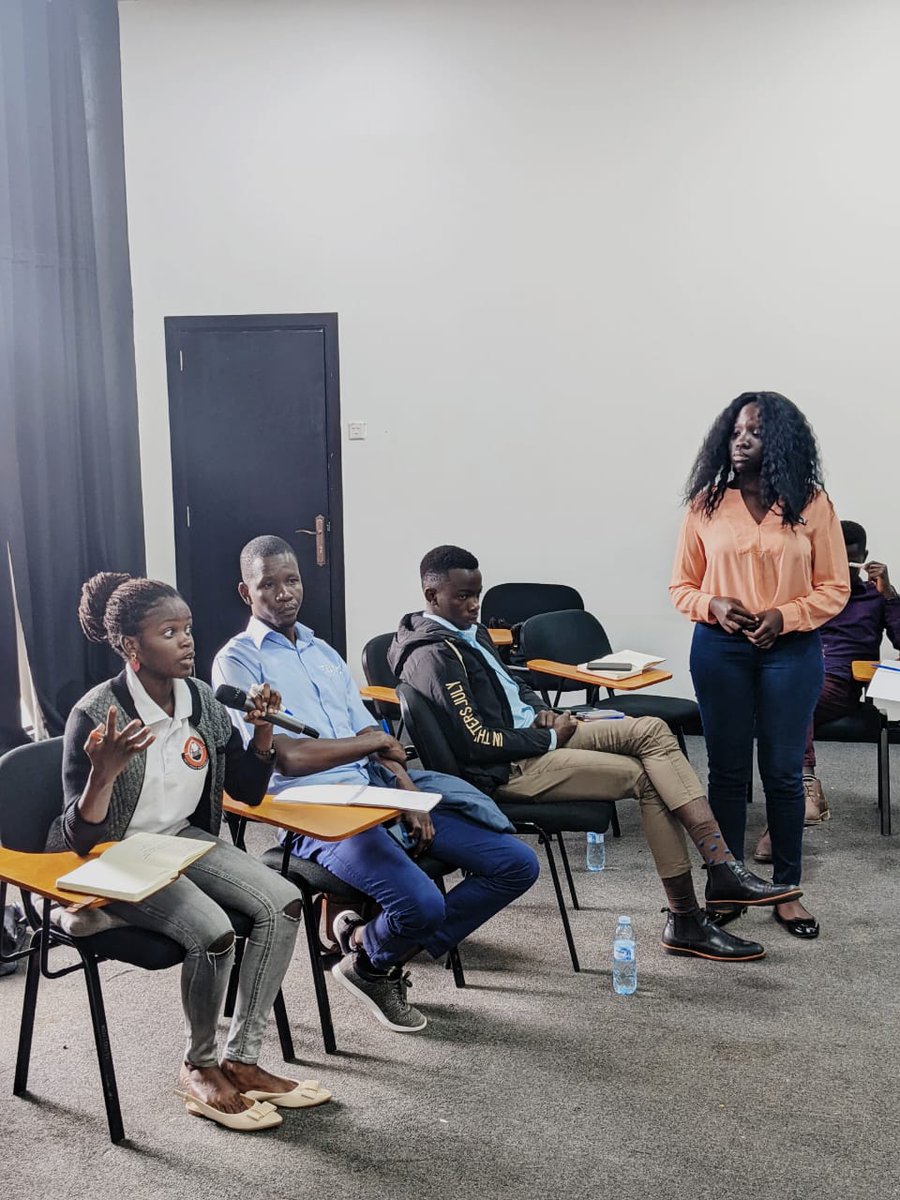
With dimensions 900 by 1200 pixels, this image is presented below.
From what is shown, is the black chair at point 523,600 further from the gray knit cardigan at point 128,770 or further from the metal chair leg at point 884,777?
the gray knit cardigan at point 128,770

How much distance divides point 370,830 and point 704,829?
1.01 metres

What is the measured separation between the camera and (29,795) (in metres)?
2.44

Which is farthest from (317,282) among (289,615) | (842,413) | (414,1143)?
(414,1143)

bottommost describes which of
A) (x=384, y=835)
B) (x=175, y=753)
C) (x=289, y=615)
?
(x=384, y=835)

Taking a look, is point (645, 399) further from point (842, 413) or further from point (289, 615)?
point (289, 615)

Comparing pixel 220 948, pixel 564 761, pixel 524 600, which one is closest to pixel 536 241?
pixel 524 600

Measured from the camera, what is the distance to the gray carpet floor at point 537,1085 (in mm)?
2152

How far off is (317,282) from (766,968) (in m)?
4.21

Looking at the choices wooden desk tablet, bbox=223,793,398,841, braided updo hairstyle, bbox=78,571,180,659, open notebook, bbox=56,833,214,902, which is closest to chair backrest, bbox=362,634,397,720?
wooden desk tablet, bbox=223,793,398,841

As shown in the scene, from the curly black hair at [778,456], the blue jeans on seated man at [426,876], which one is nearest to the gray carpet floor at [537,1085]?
the blue jeans on seated man at [426,876]

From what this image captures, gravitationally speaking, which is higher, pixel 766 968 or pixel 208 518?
pixel 208 518

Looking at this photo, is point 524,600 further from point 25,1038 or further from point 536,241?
point 25,1038

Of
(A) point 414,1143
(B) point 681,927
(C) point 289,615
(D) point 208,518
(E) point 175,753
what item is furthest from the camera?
(D) point 208,518

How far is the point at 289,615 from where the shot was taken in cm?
294
